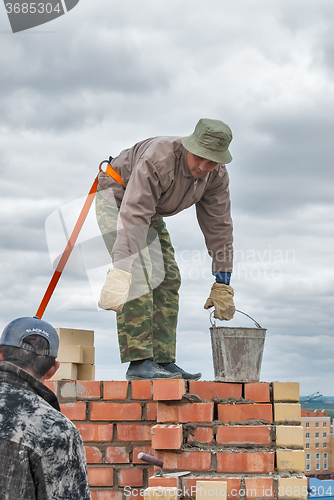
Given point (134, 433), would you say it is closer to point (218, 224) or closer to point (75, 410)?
point (75, 410)

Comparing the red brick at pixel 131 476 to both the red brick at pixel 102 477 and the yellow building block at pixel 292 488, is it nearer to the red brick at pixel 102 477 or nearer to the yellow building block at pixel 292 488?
the red brick at pixel 102 477

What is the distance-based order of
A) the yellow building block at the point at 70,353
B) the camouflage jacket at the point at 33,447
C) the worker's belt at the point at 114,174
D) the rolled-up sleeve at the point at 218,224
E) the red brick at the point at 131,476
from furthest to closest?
the rolled-up sleeve at the point at 218,224 < the worker's belt at the point at 114,174 < the yellow building block at the point at 70,353 < the red brick at the point at 131,476 < the camouflage jacket at the point at 33,447

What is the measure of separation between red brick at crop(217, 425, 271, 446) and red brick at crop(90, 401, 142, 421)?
55 centimetres

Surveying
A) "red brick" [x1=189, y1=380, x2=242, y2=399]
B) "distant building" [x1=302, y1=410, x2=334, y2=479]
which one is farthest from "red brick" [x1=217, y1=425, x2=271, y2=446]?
"distant building" [x1=302, y1=410, x2=334, y2=479]

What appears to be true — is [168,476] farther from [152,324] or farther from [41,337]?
[41,337]

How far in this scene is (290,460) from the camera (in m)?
2.80

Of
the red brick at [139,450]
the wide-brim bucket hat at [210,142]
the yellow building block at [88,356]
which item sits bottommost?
the red brick at [139,450]

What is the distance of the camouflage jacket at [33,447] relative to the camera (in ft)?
4.39

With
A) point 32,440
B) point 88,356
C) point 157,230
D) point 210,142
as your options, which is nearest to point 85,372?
point 88,356

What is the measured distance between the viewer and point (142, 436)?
3.08 metres

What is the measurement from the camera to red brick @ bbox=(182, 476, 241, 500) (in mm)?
2613

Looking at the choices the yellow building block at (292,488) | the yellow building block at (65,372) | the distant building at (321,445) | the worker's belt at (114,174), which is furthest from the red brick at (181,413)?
the distant building at (321,445)

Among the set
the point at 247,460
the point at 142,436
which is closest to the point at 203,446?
the point at 247,460

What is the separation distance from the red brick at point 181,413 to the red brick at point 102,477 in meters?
Answer: 0.55
